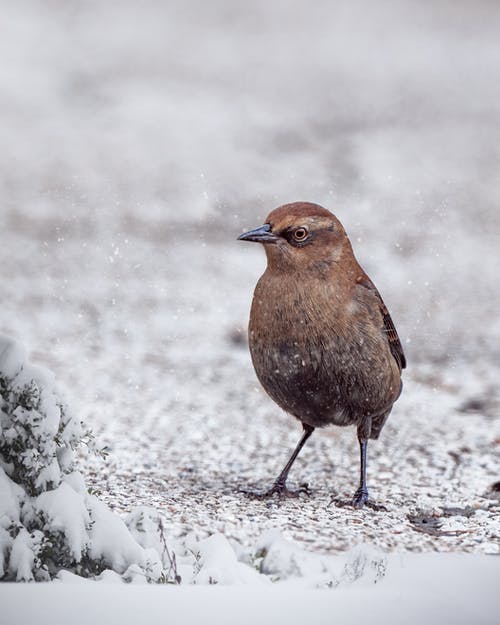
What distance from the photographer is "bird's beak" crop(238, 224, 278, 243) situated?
111 inches

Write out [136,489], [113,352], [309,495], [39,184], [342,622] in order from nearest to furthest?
1. [342,622]
2. [136,489]
3. [309,495]
4. [39,184]
5. [113,352]

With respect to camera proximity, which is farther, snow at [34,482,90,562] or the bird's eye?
the bird's eye

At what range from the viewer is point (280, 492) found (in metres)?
3.24

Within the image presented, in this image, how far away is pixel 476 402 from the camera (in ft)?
15.9

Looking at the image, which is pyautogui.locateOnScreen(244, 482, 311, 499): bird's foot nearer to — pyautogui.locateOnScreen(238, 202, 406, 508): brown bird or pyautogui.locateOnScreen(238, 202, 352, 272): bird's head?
pyautogui.locateOnScreen(238, 202, 406, 508): brown bird

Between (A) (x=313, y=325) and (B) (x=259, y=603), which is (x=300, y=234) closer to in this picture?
(A) (x=313, y=325)

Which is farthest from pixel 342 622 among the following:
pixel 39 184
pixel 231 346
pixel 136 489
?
pixel 231 346

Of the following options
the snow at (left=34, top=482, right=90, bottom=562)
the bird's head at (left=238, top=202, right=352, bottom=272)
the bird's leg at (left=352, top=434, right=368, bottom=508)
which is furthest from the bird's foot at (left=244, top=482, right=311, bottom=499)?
the snow at (left=34, top=482, right=90, bottom=562)

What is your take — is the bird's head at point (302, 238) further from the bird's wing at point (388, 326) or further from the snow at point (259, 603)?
the snow at point (259, 603)

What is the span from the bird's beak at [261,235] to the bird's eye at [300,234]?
9cm

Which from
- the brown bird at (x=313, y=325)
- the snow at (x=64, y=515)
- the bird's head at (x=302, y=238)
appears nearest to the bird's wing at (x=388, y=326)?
the brown bird at (x=313, y=325)

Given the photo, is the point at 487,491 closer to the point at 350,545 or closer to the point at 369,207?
the point at 350,545

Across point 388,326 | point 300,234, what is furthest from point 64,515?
point 388,326

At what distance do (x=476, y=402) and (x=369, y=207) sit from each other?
1554 millimetres
